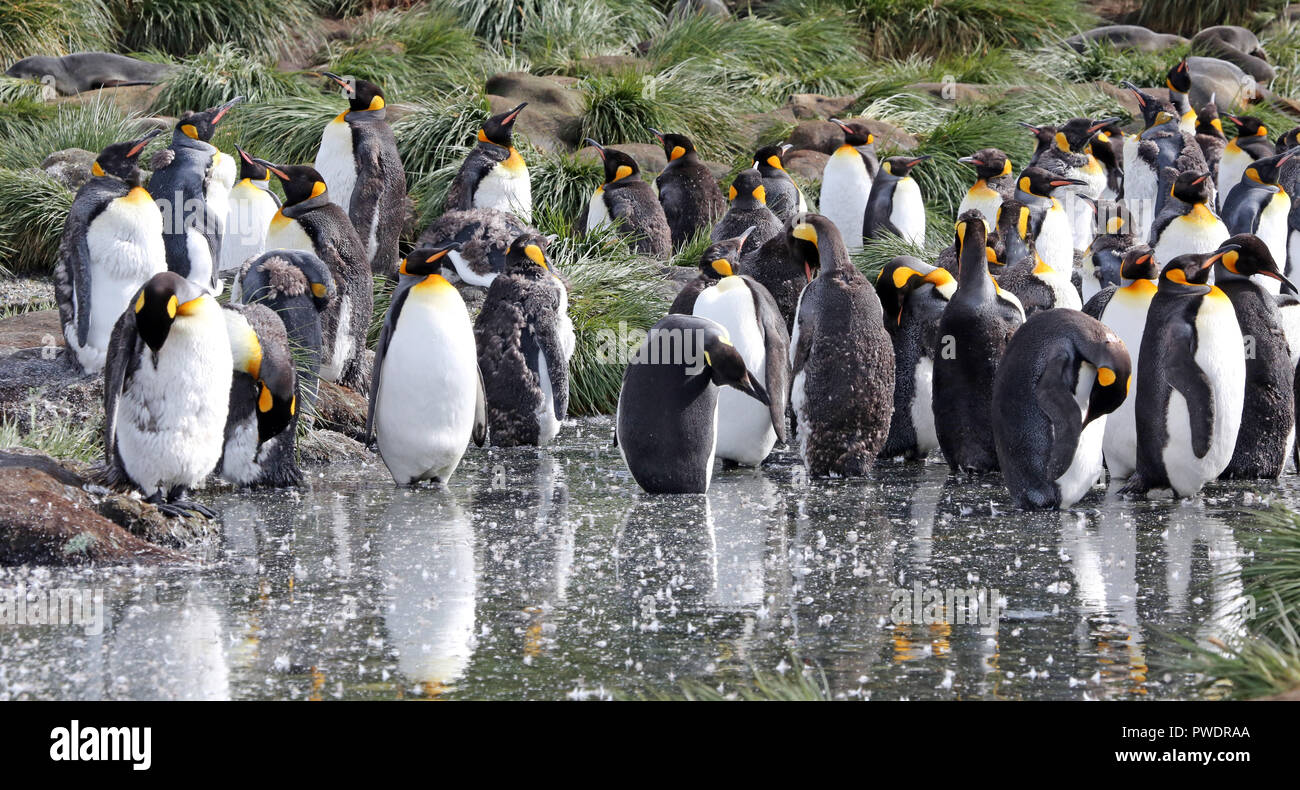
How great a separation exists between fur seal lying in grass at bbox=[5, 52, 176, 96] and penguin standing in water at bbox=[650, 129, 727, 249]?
22.9ft

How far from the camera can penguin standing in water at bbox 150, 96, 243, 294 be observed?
9.27m

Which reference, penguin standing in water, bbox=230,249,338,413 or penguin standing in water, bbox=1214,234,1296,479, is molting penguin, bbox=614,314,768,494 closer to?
penguin standing in water, bbox=230,249,338,413

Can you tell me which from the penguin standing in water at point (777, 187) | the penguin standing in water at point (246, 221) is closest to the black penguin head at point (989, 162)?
the penguin standing in water at point (777, 187)

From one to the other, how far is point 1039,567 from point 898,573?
487mm

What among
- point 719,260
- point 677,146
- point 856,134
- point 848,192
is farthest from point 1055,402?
point 856,134

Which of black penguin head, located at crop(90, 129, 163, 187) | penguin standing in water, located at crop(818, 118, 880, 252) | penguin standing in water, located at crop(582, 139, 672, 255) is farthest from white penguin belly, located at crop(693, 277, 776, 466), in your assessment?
penguin standing in water, located at crop(818, 118, 880, 252)

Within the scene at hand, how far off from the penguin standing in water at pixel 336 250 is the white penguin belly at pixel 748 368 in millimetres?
2104

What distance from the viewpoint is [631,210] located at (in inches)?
438

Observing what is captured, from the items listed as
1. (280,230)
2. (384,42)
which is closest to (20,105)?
(384,42)

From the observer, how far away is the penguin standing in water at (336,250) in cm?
842

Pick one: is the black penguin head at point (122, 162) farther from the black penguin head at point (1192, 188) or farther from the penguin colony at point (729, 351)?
the black penguin head at point (1192, 188)

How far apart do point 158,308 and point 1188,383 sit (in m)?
4.11

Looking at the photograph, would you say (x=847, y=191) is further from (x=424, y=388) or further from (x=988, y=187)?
(x=424, y=388)

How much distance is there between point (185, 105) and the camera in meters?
14.9
